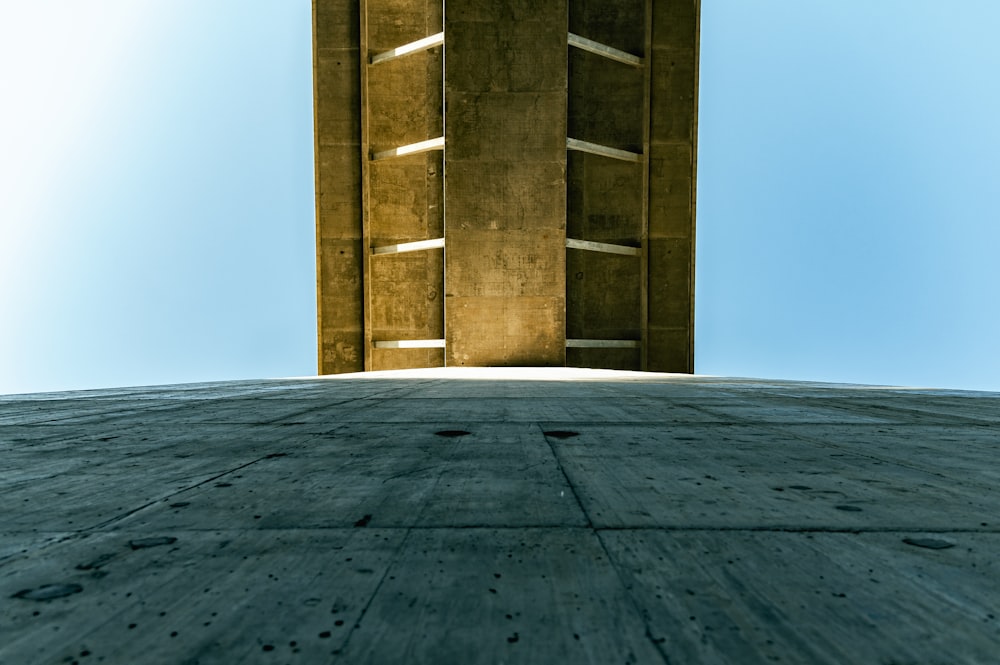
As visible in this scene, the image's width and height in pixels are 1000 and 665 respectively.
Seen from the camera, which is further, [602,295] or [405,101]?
[602,295]

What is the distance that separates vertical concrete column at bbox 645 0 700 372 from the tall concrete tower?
0.05 metres

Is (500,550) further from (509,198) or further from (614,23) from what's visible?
(614,23)

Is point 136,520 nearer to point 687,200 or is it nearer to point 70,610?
point 70,610

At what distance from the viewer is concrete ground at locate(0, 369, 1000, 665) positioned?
1.40 m

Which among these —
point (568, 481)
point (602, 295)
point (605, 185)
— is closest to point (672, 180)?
point (605, 185)

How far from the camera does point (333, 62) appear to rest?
2023 centimetres

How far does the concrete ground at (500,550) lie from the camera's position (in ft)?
4.60

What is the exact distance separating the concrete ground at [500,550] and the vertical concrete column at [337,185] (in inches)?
656

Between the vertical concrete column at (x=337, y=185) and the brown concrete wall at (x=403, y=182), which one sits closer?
the brown concrete wall at (x=403, y=182)

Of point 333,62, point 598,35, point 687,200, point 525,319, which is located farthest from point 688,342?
point 333,62

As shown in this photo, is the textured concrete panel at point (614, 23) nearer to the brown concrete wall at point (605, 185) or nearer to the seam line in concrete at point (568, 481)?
the brown concrete wall at point (605, 185)

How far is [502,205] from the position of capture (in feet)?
60.1

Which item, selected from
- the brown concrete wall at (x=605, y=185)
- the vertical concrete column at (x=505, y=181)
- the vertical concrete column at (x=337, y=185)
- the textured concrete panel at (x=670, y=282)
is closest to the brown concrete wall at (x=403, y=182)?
the vertical concrete column at (x=337, y=185)

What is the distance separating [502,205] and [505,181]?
782 millimetres
